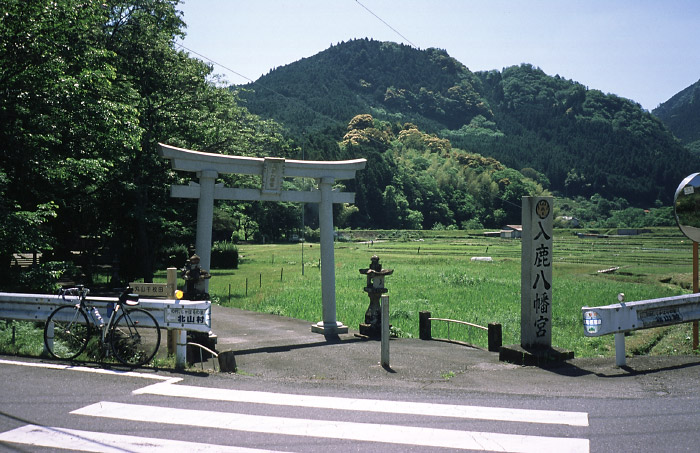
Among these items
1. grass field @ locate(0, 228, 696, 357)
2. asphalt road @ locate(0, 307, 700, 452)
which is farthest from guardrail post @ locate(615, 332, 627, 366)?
grass field @ locate(0, 228, 696, 357)

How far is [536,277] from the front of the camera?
8.98 meters

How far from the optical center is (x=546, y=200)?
9266mm

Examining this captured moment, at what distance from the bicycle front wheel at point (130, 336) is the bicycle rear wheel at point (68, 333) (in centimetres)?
47

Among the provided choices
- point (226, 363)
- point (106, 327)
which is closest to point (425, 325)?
point (226, 363)

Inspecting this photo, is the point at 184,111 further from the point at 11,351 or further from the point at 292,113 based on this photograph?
the point at 292,113

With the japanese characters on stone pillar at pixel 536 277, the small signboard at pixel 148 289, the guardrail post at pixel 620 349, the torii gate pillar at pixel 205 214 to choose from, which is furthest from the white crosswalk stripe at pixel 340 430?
the torii gate pillar at pixel 205 214

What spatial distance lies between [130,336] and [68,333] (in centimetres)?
137

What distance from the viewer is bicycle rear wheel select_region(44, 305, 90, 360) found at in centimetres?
789

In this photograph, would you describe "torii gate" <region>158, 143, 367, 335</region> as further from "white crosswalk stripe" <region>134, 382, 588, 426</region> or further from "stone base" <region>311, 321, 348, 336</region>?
"white crosswalk stripe" <region>134, 382, 588, 426</region>

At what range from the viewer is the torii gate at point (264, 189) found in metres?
11.3

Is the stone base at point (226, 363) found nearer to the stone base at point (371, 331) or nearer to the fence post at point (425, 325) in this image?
the stone base at point (371, 331)

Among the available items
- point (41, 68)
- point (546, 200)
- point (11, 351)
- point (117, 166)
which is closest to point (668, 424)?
point (546, 200)

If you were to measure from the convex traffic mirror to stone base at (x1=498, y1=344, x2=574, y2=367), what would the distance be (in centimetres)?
314

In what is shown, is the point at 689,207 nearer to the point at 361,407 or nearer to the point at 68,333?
the point at 361,407
